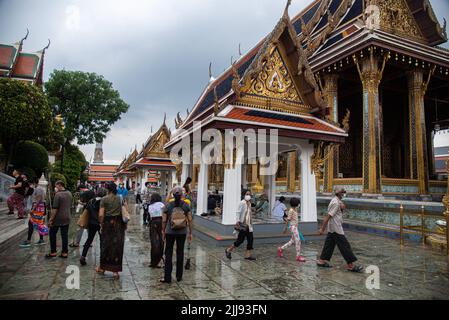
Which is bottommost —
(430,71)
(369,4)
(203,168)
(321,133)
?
(203,168)

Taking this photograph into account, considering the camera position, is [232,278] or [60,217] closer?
[232,278]

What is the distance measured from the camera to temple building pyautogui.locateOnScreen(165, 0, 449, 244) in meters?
8.05

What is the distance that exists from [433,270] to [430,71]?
1145cm

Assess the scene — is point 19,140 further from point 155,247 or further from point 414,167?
point 414,167

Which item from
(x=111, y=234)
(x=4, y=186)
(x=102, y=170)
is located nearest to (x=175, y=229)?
(x=111, y=234)

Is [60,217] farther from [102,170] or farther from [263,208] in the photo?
[102,170]

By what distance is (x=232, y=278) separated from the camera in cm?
485

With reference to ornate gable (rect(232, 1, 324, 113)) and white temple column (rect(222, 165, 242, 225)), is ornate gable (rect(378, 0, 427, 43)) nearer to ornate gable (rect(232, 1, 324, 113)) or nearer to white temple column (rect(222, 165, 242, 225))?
ornate gable (rect(232, 1, 324, 113))

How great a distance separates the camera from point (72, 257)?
20.1 ft

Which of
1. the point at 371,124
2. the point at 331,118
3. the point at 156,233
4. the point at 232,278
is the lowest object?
the point at 232,278

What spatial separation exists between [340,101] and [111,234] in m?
17.5

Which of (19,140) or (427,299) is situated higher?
(19,140)

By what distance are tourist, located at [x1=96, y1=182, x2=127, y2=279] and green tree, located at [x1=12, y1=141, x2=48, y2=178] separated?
1507 centimetres
